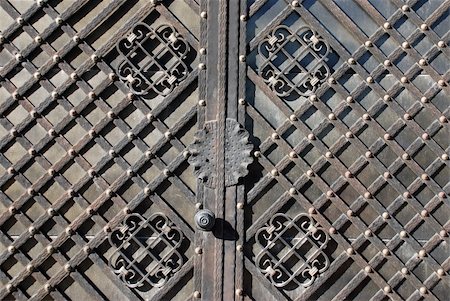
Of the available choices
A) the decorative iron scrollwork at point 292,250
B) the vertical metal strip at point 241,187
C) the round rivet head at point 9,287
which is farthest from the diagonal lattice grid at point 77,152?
the decorative iron scrollwork at point 292,250

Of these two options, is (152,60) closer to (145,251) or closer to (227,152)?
(227,152)

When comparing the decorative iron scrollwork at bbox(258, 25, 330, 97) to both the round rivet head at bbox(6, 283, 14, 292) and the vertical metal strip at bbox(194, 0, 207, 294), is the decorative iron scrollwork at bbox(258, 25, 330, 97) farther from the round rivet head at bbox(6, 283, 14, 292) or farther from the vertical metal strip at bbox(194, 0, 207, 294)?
the round rivet head at bbox(6, 283, 14, 292)

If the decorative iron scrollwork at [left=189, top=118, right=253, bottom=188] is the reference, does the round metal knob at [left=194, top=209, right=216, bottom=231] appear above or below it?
below

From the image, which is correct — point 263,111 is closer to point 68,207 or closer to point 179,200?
point 179,200

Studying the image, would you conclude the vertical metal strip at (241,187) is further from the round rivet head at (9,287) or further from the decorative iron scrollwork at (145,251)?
the round rivet head at (9,287)

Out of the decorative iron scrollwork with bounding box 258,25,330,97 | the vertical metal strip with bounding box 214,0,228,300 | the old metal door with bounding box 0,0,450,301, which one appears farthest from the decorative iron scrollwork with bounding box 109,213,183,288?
the decorative iron scrollwork with bounding box 258,25,330,97

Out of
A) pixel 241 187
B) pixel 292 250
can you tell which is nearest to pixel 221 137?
pixel 241 187

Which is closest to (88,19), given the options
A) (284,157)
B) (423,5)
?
(284,157)

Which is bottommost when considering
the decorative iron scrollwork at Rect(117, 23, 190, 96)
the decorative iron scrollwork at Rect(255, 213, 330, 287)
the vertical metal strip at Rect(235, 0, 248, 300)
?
the decorative iron scrollwork at Rect(255, 213, 330, 287)
